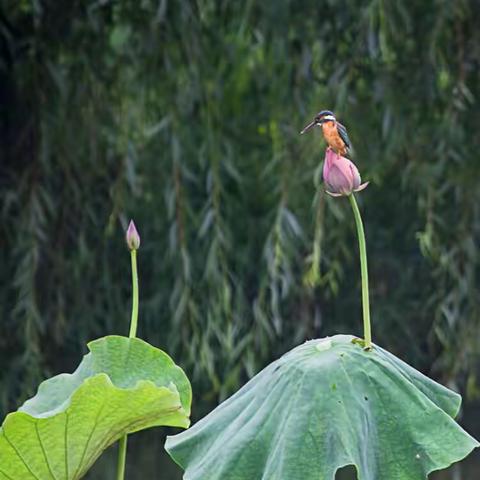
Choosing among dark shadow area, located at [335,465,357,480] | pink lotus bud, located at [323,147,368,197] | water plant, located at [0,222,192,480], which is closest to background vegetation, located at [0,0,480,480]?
dark shadow area, located at [335,465,357,480]

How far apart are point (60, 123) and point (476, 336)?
1047 mm

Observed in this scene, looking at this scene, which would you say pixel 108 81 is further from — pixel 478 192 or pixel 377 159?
pixel 478 192

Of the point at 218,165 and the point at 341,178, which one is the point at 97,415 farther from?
the point at 218,165

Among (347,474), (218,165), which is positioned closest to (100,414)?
(218,165)

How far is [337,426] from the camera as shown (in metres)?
0.97

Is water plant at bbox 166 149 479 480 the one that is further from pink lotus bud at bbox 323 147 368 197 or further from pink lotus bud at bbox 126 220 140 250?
pink lotus bud at bbox 126 220 140 250

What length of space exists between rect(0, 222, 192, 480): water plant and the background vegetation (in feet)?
5.87

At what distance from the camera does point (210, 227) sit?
9.71ft

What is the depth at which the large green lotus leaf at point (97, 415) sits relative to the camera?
94 centimetres

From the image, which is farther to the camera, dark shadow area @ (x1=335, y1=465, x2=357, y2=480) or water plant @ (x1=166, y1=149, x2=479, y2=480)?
dark shadow area @ (x1=335, y1=465, x2=357, y2=480)

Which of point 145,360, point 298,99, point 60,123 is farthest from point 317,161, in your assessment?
point 145,360

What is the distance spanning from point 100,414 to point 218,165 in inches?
80.4

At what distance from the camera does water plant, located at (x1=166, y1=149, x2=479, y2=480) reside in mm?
962

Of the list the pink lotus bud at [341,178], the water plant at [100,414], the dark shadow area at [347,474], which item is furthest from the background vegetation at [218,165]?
the pink lotus bud at [341,178]
